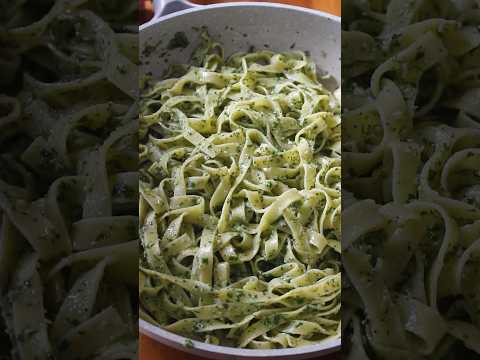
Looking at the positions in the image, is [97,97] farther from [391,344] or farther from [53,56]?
[391,344]

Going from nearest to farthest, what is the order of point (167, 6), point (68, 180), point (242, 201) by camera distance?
point (68, 180), point (242, 201), point (167, 6)

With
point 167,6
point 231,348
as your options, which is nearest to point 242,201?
point 231,348

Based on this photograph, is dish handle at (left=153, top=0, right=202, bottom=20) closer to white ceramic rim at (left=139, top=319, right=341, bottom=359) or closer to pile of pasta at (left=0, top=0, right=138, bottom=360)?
pile of pasta at (left=0, top=0, right=138, bottom=360)

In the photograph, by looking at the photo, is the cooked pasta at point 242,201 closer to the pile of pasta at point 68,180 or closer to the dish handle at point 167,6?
the dish handle at point 167,6

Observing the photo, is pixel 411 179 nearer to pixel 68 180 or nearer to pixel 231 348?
pixel 231 348

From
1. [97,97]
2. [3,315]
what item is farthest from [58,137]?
[3,315]

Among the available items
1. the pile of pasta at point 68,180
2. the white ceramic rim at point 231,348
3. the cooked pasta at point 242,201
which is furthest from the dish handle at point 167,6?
the white ceramic rim at point 231,348
